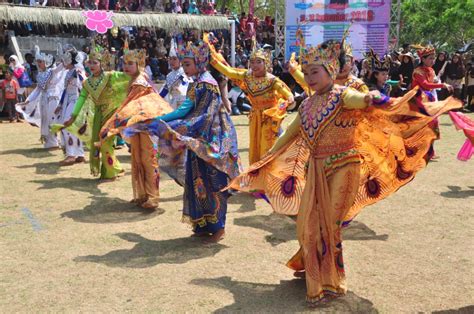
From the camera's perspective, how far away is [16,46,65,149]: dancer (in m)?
10.3

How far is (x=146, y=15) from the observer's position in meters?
19.5

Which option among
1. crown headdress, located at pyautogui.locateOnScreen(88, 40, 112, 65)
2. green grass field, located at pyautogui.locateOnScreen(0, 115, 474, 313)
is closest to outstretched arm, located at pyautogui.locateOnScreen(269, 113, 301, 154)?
green grass field, located at pyautogui.locateOnScreen(0, 115, 474, 313)

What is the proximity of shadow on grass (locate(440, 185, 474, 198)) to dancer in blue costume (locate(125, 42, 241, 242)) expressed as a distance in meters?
3.32

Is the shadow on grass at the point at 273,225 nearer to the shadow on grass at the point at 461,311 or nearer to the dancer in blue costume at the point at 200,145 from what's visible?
the dancer in blue costume at the point at 200,145

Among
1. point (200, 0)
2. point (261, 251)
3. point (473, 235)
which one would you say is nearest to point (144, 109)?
point (261, 251)

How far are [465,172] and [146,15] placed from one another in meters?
14.2

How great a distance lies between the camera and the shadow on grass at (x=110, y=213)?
6062 millimetres

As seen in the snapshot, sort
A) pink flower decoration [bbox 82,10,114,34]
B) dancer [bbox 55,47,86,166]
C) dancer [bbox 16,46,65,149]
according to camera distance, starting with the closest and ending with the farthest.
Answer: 1. dancer [bbox 55,47,86,166]
2. dancer [bbox 16,46,65,149]
3. pink flower decoration [bbox 82,10,114,34]

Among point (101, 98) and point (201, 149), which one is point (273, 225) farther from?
point (101, 98)

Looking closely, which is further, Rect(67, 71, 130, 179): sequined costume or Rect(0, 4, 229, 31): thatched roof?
Rect(0, 4, 229, 31): thatched roof

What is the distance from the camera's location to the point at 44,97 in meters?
10.5

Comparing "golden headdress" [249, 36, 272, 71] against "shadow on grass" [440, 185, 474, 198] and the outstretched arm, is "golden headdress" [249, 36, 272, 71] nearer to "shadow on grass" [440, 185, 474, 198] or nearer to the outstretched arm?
the outstretched arm

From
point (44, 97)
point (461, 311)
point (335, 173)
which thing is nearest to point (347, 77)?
point (335, 173)

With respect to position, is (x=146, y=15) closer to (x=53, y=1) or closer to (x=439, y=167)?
(x=53, y=1)
